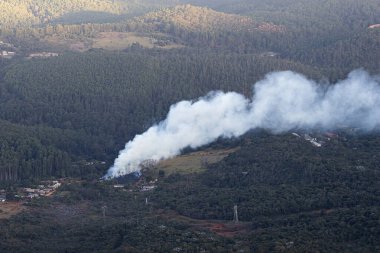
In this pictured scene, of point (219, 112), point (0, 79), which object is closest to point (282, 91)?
point (219, 112)

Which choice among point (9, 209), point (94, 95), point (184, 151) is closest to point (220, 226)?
point (9, 209)

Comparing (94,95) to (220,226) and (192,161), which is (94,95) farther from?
(220,226)

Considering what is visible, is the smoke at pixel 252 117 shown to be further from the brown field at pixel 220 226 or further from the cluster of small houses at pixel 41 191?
the brown field at pixel 220 226

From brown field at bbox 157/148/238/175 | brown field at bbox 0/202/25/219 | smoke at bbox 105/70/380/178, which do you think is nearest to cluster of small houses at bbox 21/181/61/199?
brown field at bbox 0/202/25/219

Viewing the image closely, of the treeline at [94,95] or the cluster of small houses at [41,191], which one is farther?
the treeline at [94,95]

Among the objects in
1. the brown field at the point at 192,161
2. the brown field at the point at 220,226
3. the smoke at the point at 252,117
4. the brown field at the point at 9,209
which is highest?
the smoke at the point at 252,117

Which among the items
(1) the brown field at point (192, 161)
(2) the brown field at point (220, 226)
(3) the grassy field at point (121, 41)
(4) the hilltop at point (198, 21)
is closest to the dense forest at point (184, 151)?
(2) the brown field at point (220, 226)
